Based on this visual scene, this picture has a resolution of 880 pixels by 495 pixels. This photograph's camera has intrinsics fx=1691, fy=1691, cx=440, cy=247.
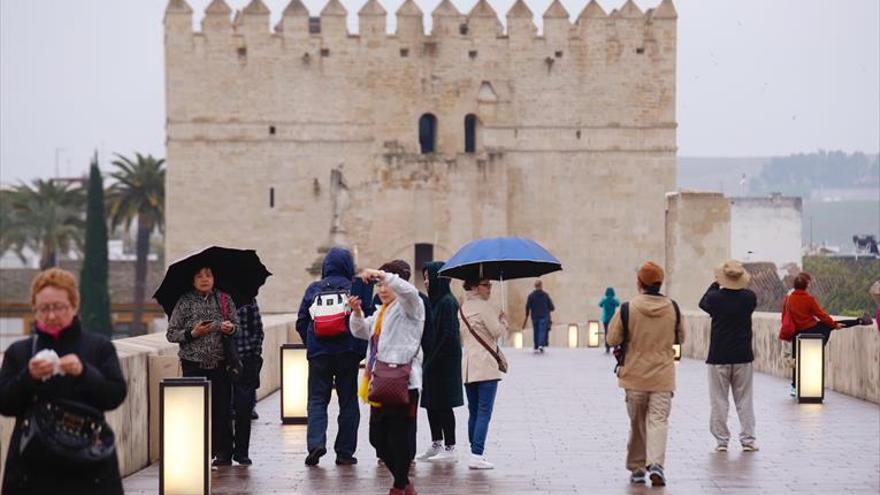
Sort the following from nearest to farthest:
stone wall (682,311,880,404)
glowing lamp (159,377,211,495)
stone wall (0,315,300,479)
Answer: glowing lamp (159,377,211,495) → stone wall (0,315,300,479) → stone wall (682,311,880,404)

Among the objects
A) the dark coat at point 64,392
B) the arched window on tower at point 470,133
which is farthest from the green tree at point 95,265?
the dark coat at point 64,392

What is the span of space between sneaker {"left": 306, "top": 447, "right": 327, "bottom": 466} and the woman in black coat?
0.86 meters

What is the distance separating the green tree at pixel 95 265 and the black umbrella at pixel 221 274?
47.7 metres

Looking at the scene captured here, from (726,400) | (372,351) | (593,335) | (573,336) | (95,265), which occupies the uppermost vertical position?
(95,265)

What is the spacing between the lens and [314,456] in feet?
40.4

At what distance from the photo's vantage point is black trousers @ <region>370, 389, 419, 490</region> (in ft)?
34.9

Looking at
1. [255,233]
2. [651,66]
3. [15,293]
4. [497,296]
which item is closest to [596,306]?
[497,296]

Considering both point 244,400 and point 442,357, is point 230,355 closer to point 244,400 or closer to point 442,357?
point 244,400

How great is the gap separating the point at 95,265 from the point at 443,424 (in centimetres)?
4827

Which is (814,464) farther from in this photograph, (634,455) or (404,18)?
(404,18)

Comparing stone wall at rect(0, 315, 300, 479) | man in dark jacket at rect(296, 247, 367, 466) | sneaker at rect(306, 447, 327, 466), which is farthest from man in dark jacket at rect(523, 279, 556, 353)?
sneaker at rect(306, 447, 327, 466)

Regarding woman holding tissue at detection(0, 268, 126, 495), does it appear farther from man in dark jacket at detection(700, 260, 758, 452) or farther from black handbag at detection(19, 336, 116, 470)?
man in dark jacket at detection(700, 260, 758, 452)

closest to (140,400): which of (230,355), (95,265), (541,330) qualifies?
(230,355)

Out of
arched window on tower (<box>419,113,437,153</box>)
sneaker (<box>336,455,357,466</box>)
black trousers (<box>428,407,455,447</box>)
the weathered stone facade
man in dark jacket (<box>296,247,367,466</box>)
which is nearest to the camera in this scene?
man in dark jacket (<box>296,247,367,466</box>)
